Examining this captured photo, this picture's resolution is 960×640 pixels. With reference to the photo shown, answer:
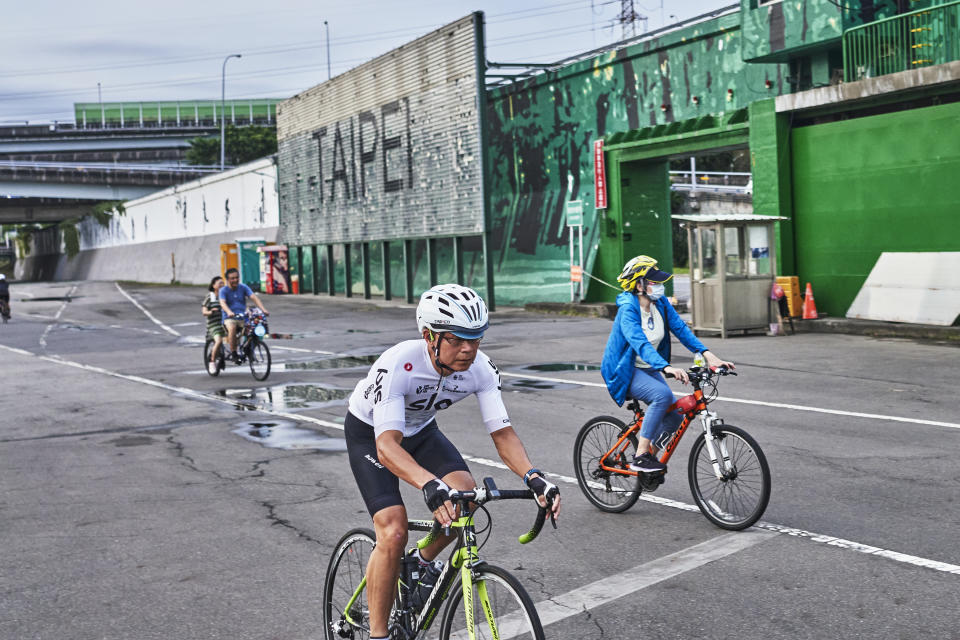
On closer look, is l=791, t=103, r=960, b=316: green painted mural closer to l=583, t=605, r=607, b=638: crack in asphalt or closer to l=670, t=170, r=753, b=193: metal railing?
l=583, t=605, r=607, b=638: crack in asphalt

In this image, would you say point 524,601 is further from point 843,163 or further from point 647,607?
point 843,163

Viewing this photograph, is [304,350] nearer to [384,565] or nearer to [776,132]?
[776,132]

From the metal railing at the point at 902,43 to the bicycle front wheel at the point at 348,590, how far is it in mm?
18937

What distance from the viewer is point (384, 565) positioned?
169 inches

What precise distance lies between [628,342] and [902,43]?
16489mm

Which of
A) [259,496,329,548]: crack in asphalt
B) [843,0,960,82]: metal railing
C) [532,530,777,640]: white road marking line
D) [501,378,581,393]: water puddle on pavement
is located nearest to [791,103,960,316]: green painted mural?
[843,0,960,82]: metal railing

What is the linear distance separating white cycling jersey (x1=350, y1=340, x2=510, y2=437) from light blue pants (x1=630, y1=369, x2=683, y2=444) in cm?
313

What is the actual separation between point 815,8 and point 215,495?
724 inches

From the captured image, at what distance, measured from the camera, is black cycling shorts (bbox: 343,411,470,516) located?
447 centimetres

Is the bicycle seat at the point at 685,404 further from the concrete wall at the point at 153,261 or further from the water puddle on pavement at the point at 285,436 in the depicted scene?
the concrete wall at the point at 153,261

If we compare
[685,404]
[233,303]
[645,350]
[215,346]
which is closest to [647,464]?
[685,404]

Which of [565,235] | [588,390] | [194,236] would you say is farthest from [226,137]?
[588,390]

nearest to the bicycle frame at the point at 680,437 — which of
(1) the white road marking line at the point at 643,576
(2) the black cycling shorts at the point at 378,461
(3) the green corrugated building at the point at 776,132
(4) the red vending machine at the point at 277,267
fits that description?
(1) the white road marking line at the point at 643,576

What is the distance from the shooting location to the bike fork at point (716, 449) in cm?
707
